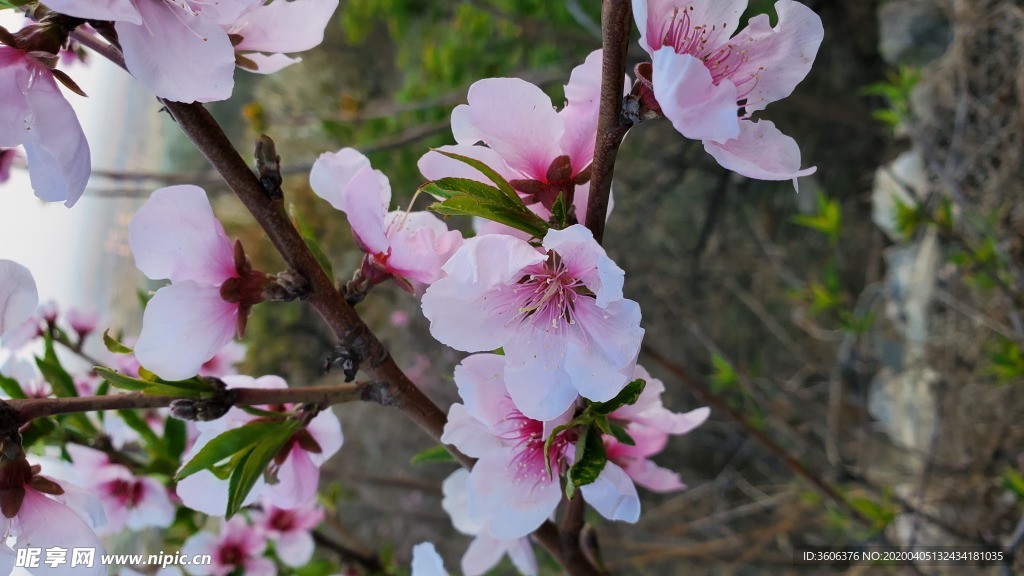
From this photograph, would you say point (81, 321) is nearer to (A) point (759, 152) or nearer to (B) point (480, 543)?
(B) point (480, 543)

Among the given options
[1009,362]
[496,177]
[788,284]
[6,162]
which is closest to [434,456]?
[496,177]

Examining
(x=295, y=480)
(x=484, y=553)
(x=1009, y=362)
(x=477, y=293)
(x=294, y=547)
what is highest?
(x=477, y=293)

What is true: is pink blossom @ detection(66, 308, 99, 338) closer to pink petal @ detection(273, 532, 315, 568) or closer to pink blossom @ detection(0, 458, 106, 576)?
pink petal @ detection(273, 532, 315, 568)

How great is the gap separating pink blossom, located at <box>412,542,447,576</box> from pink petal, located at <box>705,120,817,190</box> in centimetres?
37

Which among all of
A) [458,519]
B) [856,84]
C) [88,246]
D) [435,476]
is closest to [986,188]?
[856,84]

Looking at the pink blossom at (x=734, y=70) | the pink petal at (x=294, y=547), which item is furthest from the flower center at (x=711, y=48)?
the pink petal at (x=294, y=547)

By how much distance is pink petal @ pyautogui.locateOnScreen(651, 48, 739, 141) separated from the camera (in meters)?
0.29

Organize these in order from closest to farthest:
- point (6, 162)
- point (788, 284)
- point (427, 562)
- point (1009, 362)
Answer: point (427, 562)
point (6, 162)
point (1009, 362)
point (788, 284)

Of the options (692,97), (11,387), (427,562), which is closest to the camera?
(692,97)

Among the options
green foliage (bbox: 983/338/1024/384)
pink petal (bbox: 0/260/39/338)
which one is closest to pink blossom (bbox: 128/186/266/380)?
pink petal (bbox: 0/260/39/338)

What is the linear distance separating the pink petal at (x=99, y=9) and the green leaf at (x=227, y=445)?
0.27 metres

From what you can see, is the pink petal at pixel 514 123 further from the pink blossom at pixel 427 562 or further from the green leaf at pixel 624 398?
the pink blossom at pixel 427 562

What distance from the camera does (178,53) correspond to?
337mm

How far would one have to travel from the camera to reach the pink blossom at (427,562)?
0.50 metres
